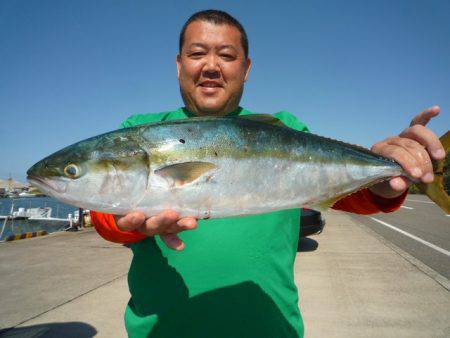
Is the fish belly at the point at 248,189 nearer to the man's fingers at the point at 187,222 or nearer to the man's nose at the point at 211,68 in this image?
the man's fingers at the point at 187,222

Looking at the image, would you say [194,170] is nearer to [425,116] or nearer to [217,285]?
[217,285]

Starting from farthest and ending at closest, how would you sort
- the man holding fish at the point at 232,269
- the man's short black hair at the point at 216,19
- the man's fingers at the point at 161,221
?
the man's short black hair at the point at 216,19 → the man holding fish at the point at 232,269 → the man's fingers at the point at 161,221

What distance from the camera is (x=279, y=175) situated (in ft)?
7.06

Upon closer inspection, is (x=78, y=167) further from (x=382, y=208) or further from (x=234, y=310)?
(x=382, y=208)

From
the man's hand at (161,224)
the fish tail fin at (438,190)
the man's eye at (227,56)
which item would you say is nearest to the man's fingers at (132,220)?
the man's hand at (161,224)

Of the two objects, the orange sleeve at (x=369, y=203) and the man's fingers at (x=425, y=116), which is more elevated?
the man's fingers at (x=425, y=116)

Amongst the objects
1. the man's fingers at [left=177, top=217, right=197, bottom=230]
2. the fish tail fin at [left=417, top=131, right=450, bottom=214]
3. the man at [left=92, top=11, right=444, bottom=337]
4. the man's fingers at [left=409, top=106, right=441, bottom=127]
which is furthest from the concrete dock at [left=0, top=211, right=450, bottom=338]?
the man's fingers at [left=177, top=217, right=197, bottom=230]

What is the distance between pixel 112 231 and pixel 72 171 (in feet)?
1.62

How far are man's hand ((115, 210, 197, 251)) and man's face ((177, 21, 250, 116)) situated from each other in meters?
1.27

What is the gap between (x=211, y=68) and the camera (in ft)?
8.87

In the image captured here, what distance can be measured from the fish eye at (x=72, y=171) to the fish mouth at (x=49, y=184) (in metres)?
0.06

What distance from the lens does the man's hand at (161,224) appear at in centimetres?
186

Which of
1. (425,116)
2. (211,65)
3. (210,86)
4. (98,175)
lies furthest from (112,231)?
(425,116)

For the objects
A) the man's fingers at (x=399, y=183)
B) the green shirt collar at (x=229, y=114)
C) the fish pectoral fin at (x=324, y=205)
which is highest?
the green shirt collar at (x=229, y=114)
